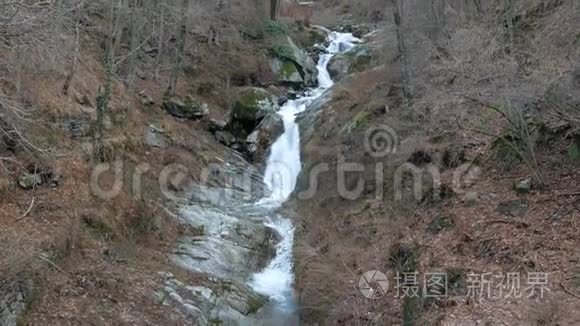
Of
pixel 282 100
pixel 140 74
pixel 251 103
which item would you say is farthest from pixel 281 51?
pixel 140 74

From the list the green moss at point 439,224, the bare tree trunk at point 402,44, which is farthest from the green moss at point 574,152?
the bare tree trunk at point 402,44

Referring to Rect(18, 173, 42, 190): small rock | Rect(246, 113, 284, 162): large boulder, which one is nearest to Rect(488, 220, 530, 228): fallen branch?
Rect(18, 173, 42, 190): small rock

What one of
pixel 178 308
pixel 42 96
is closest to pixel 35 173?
pixel 42 96

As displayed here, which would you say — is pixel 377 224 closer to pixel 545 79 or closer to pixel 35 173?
pixel 545 79

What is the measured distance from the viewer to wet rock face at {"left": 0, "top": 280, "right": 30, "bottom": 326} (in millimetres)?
8312

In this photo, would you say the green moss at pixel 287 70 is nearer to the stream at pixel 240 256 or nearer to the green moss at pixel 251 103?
the green moss at pixel 251 103

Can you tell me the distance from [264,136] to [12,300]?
14.1 m

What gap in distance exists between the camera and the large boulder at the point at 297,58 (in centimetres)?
2838

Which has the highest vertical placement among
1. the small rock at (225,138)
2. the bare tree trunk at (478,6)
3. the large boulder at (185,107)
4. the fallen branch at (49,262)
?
the bare tree trunk at (478,6)

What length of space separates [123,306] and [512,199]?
807 centimetres

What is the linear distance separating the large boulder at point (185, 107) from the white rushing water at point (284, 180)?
3357 mm

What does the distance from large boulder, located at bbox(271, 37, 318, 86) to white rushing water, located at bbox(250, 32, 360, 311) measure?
0.63m

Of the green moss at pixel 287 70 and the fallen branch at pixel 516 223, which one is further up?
the green moss at pixel 287 70

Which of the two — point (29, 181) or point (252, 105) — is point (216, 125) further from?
point (29, 181)
